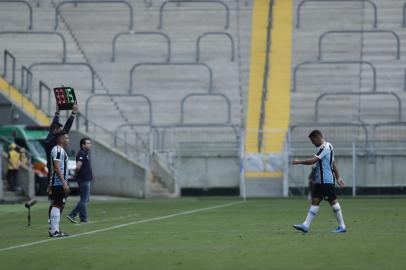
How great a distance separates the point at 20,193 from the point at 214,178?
705 centimetres

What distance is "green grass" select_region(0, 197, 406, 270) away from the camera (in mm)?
15773

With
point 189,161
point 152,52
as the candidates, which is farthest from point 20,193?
point 152,52

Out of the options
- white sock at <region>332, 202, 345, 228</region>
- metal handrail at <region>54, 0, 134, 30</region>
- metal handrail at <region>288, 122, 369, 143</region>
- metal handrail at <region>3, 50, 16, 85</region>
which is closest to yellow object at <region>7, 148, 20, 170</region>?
metal handrail at <region>3, 50, 16, 85</region>

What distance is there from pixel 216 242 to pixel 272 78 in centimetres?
3085

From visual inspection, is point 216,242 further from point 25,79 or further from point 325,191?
point 25,79

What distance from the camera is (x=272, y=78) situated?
49.6 meters

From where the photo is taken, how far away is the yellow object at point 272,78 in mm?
44469

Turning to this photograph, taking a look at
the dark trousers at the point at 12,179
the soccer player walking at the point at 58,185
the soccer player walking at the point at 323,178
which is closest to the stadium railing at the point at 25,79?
the dark trousers at the point at 12,179

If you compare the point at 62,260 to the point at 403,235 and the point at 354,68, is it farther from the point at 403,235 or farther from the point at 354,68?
the point at 354,68

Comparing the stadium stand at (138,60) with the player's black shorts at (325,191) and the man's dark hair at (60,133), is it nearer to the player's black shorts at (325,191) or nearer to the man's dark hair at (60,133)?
the man's dark hair at (60,133)

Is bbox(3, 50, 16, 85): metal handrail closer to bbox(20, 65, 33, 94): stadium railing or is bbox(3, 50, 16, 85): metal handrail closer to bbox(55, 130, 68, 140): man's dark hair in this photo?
bbox(20, 65, 33, 94): stadium railing

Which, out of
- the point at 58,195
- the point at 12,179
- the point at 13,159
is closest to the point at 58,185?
the point at 58,195

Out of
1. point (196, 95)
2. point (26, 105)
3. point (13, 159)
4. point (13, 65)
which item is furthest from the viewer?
point (196, 95)

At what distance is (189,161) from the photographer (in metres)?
43.4
